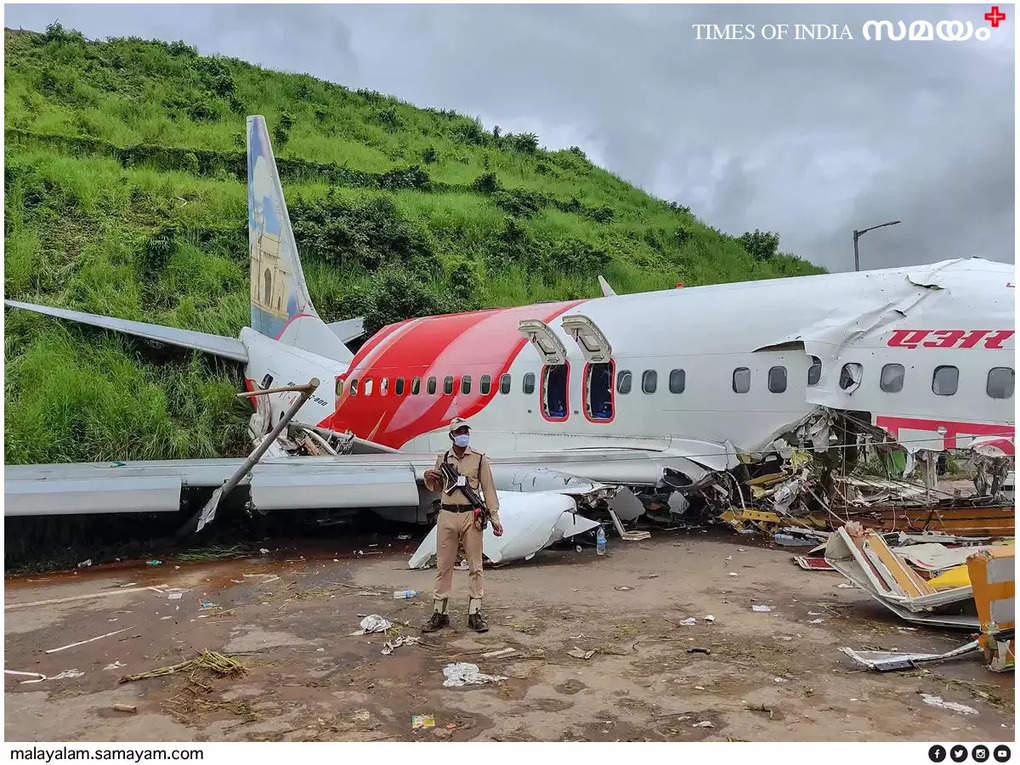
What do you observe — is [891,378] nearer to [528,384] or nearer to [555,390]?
[555,390]

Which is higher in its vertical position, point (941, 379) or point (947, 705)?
point (941, 379)

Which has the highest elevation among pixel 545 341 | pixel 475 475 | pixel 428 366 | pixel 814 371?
pixel 545 341

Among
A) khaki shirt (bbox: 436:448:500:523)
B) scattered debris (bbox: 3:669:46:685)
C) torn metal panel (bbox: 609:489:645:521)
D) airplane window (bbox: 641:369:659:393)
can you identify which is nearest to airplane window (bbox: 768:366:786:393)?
airplane window (bbox: 641:369:659:393)

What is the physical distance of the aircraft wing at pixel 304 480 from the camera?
363 inches

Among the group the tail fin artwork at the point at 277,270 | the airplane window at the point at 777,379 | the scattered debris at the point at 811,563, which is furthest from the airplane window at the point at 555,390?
the tail fin artwork at the point at 277,270

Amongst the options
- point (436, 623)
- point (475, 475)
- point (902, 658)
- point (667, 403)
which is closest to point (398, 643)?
point (436, 623)

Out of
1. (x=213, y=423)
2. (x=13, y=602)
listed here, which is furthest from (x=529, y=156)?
(x=13, y=602)

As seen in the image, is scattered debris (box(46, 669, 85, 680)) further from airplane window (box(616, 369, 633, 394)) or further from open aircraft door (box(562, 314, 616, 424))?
airplane window (box(616, 369, 633, 394))

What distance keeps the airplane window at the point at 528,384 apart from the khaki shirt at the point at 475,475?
18.9ft

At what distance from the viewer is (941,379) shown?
28.9 feet

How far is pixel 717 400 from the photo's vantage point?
10.5 meters

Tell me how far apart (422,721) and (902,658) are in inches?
126

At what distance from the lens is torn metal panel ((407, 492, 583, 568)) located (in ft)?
28.6

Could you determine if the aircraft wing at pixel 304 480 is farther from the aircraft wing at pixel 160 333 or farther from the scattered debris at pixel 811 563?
the aircraft wing at pixel 160 333
